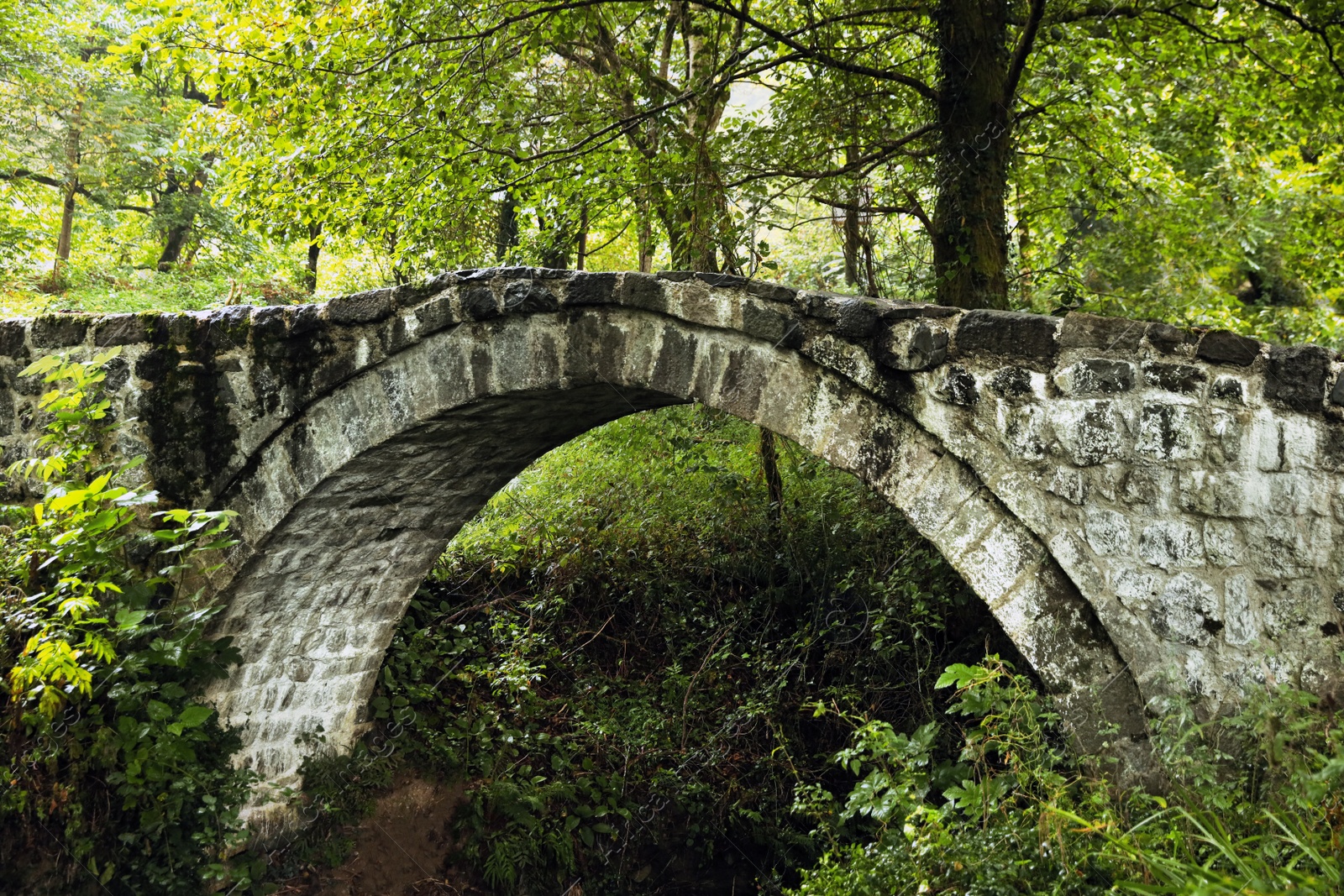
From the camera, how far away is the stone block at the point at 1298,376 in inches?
99.3

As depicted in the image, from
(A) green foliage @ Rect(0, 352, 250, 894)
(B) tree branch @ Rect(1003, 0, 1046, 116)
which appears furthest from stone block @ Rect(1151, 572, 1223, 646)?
(A) green foliage @ Rect(0, 352, 250, 894)

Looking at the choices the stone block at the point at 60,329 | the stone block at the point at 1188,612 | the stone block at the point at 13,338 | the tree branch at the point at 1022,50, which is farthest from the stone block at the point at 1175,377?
the stone block at the point at 13,338

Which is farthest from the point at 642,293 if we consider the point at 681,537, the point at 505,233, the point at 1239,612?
the point at 505,233

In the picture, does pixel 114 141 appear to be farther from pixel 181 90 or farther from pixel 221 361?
pixel 221 361

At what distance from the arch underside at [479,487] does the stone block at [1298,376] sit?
764 mm

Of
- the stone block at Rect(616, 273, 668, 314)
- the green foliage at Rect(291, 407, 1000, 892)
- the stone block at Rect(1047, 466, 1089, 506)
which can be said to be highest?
the stone block at Rect(616, 273, 668, 314)

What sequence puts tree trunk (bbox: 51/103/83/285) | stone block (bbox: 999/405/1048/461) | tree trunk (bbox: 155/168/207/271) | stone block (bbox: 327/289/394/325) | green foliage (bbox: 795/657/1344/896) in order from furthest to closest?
tree trunk (bbox: 155/168/207/271) → tree trunk (bbox: 51/103/83/285) → stone block (bbox: 327/289/394/325) → stone block (bbox: 999/405/1048/461) → green foliage (bbox: 795/657/1344/896)

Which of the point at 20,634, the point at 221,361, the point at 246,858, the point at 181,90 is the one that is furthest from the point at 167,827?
the point at 181,90

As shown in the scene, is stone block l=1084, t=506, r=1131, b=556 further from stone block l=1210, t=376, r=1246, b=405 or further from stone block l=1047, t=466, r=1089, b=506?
stone block l=1210, t=376, r=1246, b=405

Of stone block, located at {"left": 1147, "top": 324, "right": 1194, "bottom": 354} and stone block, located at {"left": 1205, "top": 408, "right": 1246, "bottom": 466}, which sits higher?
stone block, located at {"left": 1147, "top": 324, "right": 1194, "bottom": 354}

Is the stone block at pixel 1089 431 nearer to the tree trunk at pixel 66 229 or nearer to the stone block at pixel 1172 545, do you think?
the stone block at pixel 1172 545

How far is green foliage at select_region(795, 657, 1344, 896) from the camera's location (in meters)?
2.05

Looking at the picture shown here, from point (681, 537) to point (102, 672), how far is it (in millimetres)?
3483

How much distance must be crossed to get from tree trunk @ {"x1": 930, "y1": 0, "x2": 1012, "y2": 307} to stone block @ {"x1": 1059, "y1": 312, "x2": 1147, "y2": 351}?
187 cm
